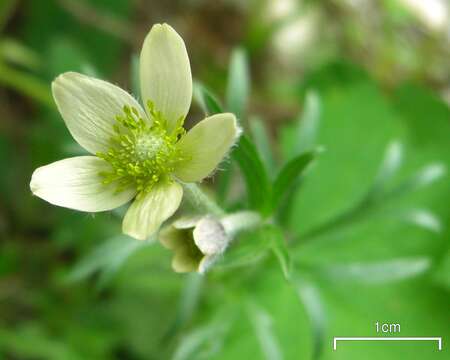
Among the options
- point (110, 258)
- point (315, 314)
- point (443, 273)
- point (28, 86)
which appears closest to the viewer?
point (315, 314)

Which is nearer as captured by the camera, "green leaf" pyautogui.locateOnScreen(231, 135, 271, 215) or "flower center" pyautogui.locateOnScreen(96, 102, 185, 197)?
"flower center" pyautogui.locateOnScreen(96, 102, 185, 197)

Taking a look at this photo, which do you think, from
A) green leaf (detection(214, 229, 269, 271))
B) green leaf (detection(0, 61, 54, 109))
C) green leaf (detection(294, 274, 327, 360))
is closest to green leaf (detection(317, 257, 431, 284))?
green leaf (detection(294, 274, 327, 360))

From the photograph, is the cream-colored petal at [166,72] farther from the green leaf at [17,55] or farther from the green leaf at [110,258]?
the green leaf at [17,55]

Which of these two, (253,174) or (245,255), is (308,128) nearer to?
(253,174)

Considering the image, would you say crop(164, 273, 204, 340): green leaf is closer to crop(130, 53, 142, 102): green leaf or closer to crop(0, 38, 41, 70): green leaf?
crop(130, 53, 142, 102): green leaf

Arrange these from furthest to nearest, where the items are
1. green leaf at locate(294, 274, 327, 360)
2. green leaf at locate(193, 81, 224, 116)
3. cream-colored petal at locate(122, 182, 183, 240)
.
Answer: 1. green leaf at locate(294, 274, 327, 360)
2. green leaf at locate(193, 81, 224, 116)
3. cream-colored petal at locate(122, 182, 183, 240)

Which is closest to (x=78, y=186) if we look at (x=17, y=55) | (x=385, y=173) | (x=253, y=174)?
(x=253, y=174)

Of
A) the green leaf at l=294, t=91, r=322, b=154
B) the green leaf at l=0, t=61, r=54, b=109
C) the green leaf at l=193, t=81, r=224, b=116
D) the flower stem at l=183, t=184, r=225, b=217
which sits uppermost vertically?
the green leaf at l=0, t=61, r=54, b=109

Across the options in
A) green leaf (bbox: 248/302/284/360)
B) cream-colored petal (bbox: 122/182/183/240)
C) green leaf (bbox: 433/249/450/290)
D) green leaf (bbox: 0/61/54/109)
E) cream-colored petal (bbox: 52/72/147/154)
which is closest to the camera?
cream-colored petal (bbox: 122/182/183/240)
